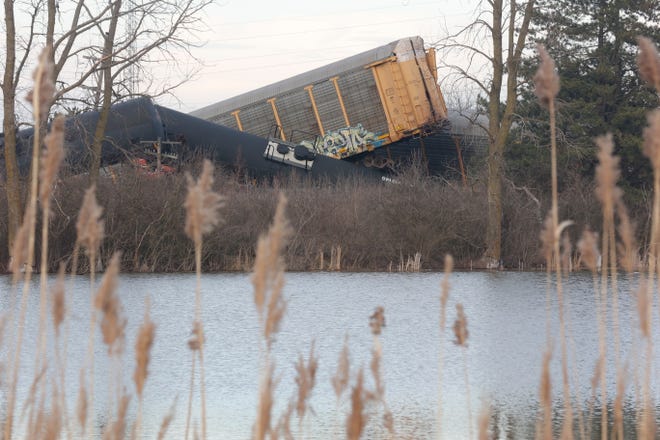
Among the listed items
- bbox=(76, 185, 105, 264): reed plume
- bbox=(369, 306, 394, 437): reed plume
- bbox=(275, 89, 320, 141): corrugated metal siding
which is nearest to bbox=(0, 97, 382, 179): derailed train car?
bbox=(275, 89, 320, 141): corrugated metal siding

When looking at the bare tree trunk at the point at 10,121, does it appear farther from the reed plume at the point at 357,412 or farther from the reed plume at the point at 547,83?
the reed plume at the point at 357,412

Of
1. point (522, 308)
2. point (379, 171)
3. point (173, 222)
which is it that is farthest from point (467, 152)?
point (522, 308)

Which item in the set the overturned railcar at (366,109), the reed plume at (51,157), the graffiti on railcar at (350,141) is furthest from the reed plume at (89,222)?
the graffiti on railcar at (350,141)

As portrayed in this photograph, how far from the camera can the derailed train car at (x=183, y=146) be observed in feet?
79.9

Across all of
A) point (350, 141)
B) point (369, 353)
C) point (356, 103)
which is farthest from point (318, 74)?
point (369, 353)

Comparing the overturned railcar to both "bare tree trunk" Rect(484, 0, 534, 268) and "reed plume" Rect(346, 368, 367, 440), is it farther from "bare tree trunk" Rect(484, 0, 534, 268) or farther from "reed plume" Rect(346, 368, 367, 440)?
"reed plume" Rect(346, 368, 367, 440)

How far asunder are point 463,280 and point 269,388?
16443 millimetres

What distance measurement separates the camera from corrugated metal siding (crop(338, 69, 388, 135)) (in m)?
32.3

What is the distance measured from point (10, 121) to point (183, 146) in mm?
8020

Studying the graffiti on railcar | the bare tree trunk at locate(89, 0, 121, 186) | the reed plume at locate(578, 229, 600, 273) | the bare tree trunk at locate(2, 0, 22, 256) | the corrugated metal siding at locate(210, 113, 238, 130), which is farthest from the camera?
the corrugated metal siding at locate(210, 113, 238, 130)

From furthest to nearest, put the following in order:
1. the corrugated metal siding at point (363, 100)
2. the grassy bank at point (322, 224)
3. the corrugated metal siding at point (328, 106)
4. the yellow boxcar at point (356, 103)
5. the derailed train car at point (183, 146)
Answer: the corrugated metal siding at point (328, 106) < the corrugated metal siding at point (363, 100) < the yellow boxcar at point (356, 103) < the derailed train car at point (183, 146) < the grassy bank at point (322, 224)

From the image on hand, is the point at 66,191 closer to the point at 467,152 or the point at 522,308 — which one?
the point at 522,308

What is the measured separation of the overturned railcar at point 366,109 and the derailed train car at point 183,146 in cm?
135

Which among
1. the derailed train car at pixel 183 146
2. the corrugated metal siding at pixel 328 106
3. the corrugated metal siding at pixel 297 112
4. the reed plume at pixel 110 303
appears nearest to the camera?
the reed plume at pixel 110 303
